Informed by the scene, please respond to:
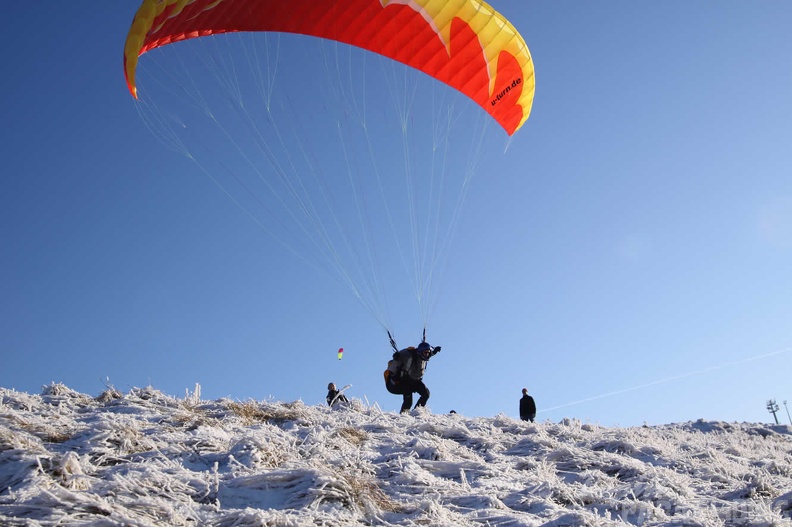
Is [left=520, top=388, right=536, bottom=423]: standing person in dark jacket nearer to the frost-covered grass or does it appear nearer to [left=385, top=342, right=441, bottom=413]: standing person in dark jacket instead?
[left=385, top=342, right=441, bottom=413]: standing person in dark jacket

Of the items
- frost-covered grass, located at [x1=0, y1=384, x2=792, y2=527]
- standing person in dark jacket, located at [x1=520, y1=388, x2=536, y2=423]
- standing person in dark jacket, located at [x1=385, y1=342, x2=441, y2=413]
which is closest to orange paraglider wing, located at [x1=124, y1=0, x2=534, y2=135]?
standing person in dark jacket, located at [x1=385, y1=342, x2=441, y2=413]

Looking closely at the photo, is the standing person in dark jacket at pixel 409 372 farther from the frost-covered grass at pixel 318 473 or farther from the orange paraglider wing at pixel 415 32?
the orange paraglider wing at pixel 415 32

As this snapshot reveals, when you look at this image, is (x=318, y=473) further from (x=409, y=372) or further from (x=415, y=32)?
(x=415, y=32)

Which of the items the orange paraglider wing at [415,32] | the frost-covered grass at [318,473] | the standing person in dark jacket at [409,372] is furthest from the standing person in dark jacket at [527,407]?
the frost-covered grass at [318,473]

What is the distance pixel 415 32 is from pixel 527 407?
9.23 meters

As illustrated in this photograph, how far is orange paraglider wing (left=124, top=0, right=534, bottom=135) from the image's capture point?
37.1ft

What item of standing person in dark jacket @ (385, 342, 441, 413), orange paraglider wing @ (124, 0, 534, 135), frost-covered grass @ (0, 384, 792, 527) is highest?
orange paraglider wing @ (124, 0, 534, 135)

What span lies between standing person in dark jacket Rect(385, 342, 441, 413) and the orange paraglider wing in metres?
6.55

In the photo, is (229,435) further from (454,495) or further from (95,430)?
(454,495)

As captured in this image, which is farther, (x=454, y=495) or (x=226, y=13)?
(x=226, y=13)

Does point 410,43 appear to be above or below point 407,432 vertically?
above

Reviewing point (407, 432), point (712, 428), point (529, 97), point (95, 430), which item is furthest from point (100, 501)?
point (712, 428)

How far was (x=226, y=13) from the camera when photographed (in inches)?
451

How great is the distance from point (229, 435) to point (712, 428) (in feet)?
56.1
